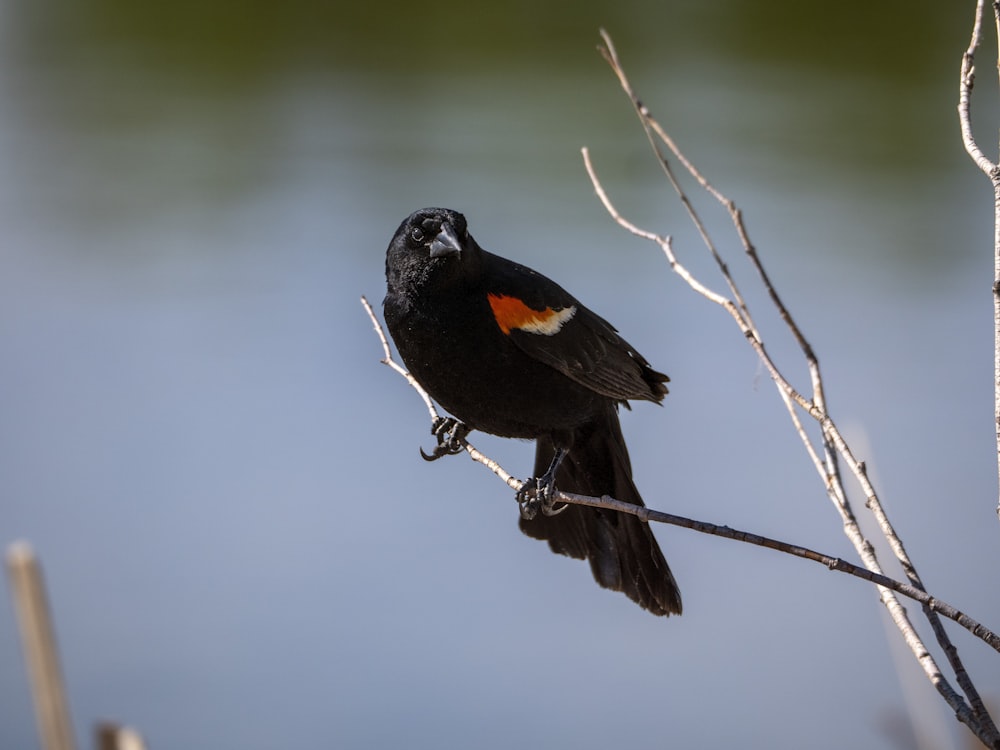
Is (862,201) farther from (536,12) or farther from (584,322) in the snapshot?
(584,322)

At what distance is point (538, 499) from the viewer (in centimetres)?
304

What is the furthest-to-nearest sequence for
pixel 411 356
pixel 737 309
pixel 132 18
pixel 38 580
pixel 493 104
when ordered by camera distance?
pixel 132 18, pixel 493 104, pixel 411 356, pixel 737 309, pixel 38 580

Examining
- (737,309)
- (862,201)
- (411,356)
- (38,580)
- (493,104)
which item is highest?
(493,104)

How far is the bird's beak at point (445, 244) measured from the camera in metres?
2.87

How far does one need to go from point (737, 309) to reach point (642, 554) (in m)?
1.14

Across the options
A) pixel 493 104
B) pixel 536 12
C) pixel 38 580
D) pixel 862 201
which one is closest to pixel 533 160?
pixel 493 104

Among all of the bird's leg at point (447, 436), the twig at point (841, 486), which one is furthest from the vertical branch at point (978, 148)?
the bird's leg at point (447, 436)

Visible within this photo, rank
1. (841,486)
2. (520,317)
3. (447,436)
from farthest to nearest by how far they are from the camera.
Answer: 1. (447,436)
2. (520,317)
3. (841,486)

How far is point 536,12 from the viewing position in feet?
42.6

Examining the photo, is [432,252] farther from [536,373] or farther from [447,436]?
[447,436]

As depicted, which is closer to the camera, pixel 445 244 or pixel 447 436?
pixel 445 244

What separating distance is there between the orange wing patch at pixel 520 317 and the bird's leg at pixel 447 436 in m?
0.43

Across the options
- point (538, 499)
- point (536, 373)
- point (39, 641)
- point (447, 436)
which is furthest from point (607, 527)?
point (39, 641)

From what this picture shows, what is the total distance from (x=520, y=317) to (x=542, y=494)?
16.1 inches
